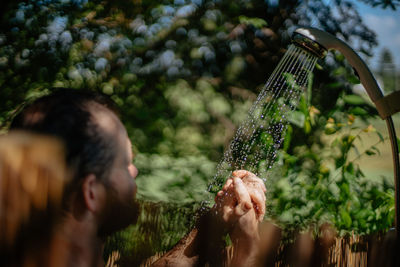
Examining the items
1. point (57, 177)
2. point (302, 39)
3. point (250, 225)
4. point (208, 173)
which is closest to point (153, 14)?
point (208, 173)

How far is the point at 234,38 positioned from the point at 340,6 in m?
1.04

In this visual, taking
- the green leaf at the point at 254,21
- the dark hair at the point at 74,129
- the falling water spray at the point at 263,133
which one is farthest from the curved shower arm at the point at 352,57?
the green leaf at the point at 254,21

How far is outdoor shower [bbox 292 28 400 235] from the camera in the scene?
4.73ft

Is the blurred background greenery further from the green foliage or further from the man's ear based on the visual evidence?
the man's ear

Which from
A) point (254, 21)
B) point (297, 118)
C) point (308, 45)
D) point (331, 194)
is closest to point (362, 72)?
point (308, 45)

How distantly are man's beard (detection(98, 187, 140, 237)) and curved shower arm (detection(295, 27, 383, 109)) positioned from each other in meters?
0.98

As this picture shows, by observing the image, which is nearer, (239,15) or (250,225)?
(250,225)

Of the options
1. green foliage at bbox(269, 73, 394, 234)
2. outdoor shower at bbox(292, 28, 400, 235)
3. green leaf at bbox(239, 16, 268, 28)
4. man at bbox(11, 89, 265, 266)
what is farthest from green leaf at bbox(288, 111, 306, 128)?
man at bbox(11, 89, 265, 266)

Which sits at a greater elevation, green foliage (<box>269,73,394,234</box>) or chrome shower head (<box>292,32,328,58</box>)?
chrome shower head (<box>292,32,328,58</box>)

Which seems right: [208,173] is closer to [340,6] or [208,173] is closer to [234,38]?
[234,38]

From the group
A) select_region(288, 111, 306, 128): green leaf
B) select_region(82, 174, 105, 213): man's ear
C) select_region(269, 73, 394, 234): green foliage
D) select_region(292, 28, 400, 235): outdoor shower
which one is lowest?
select_region(269, 73, 394, 234): green foliage

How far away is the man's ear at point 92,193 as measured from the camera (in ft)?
3.46

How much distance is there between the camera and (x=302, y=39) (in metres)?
1.57

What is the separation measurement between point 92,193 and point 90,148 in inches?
5.2
